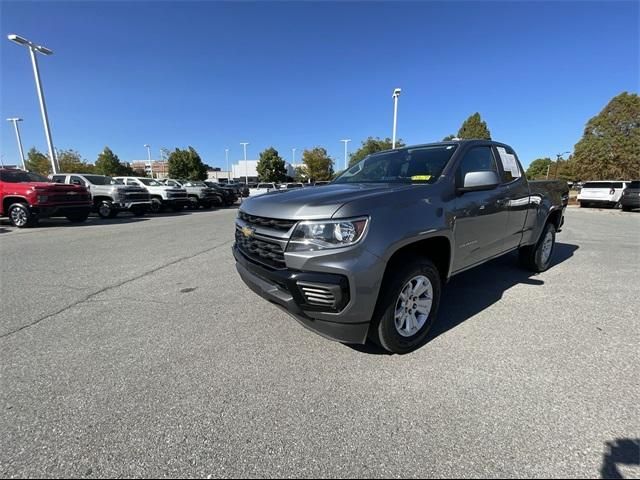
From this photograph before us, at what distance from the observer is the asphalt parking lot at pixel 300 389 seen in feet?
5.53

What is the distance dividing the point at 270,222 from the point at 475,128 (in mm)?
35026

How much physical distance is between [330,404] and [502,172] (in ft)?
11.6

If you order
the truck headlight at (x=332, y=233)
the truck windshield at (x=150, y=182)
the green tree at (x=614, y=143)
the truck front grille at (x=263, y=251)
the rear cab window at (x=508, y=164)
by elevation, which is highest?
the green tree at (x=614, y=143)

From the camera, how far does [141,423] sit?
1.93 m

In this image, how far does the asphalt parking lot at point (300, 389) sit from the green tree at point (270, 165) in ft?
180

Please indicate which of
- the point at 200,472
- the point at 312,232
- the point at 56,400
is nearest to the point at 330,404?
the point at 200,472

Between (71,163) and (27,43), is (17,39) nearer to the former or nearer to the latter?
(27,43)

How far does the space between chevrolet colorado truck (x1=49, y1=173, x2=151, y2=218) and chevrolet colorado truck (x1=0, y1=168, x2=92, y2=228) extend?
7.84 ft

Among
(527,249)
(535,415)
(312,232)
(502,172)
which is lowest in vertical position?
(535,415)

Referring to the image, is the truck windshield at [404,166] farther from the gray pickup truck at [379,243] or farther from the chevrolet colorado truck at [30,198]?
the chevrolet colorado truck at [30,198]

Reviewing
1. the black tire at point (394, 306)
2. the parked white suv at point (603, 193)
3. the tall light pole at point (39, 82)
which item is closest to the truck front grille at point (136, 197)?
the tall light pole at point (39, 82)

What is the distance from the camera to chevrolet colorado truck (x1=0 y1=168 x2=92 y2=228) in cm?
1030

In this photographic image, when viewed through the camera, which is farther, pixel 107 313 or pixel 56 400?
pixel 107 313

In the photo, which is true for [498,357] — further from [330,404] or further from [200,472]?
[200,472]
